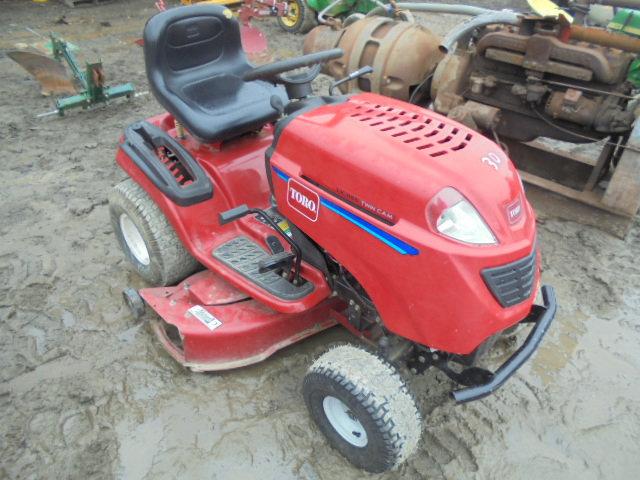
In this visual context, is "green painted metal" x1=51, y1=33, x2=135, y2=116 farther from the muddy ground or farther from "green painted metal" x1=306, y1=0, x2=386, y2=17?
"green painted metal" x1=306, y1=0, x2=386, y2=17

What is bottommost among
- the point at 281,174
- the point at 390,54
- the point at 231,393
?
the point at 231,393

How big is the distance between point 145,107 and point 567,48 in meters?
3.60

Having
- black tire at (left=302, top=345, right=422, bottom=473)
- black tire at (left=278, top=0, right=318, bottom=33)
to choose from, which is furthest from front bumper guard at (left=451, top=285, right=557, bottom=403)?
black tire at (left=278, top=0, right=318, bottom=33)

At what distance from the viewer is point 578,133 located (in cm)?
331

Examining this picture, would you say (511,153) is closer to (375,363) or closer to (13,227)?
(375,363)

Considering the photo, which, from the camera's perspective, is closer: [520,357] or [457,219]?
[457,219]

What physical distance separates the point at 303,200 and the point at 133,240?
1.38 m

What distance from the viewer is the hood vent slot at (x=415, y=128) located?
5.55 feet

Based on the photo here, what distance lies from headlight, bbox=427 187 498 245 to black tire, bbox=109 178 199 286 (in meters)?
1.42

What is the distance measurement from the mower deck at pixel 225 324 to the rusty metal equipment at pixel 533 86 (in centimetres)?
199

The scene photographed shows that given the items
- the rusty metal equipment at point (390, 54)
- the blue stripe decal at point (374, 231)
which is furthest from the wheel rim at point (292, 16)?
the blue stripe decal at point (374, 231)

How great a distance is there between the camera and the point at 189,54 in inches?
102

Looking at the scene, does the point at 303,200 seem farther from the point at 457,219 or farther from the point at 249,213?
the point at 457,219

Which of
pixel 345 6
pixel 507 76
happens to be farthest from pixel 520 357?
pixel 345 6
